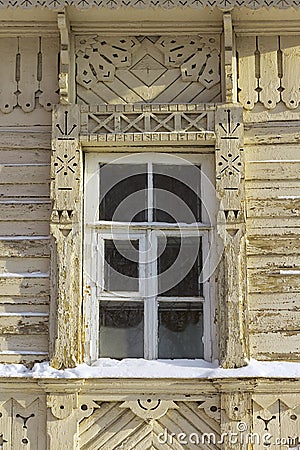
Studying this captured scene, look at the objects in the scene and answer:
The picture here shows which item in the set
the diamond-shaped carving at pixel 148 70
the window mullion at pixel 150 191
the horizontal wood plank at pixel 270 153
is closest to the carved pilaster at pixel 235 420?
the window mullion at pixel 150 191

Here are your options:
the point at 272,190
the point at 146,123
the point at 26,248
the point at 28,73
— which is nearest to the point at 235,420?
the point at 272,190

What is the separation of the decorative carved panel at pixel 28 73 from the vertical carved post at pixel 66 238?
21cm

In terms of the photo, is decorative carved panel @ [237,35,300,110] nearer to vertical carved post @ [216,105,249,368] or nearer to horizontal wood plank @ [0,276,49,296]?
vertical carved post @ [216,105,249,368]

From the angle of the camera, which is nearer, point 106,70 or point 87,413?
point 87,413

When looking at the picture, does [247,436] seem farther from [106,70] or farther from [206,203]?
[106,70]

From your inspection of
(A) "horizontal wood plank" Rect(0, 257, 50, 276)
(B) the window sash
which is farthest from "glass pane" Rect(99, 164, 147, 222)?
(A) "horizontal wood plank" Rect(0, 257, 50, 276)

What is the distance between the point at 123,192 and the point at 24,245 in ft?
2.42

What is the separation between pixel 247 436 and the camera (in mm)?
4941

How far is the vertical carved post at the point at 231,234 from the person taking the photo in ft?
16.4

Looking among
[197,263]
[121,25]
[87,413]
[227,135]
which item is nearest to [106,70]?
[121,25]

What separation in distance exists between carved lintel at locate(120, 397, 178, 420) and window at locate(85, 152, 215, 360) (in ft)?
0.97

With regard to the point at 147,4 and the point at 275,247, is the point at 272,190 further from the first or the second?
the point at 147,4

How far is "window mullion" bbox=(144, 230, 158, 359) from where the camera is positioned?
514 centimetres

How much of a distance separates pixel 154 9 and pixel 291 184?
1.44 meters
